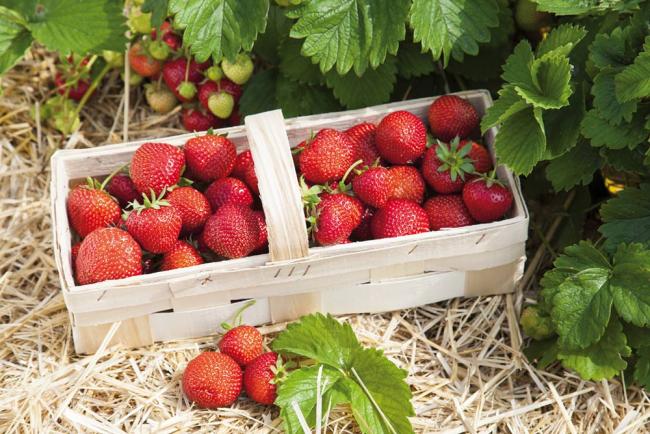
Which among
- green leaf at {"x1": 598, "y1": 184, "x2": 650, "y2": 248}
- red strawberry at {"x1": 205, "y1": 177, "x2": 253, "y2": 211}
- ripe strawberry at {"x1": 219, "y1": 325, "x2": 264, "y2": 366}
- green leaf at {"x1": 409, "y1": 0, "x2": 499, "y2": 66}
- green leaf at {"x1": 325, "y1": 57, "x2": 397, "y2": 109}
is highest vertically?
green leaf at {"x1": 409, "y1": 0, "x2": 499, "y2": 66}

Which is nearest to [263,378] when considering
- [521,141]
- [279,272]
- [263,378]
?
[263,378]

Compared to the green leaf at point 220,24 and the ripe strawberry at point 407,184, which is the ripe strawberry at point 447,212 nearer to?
the ripe strawberry at point 407,184

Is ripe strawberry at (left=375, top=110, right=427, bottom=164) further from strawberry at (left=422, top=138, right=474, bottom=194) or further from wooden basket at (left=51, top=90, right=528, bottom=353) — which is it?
wooden basket at (left=51, top=90, right=528, bottom=353)

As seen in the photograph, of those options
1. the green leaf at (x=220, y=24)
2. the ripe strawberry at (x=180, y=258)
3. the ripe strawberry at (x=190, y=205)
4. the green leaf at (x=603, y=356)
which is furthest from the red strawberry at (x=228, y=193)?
the green leaf at (x=603, y=356)

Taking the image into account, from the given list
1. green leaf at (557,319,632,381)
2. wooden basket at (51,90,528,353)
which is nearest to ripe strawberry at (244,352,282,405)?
wooden basket at (51,90,528,353)

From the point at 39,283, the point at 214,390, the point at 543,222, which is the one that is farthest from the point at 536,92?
the point at 39,283

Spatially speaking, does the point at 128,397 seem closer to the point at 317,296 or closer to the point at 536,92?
the point at 317,296

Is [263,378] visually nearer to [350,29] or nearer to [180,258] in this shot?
[180,258]
